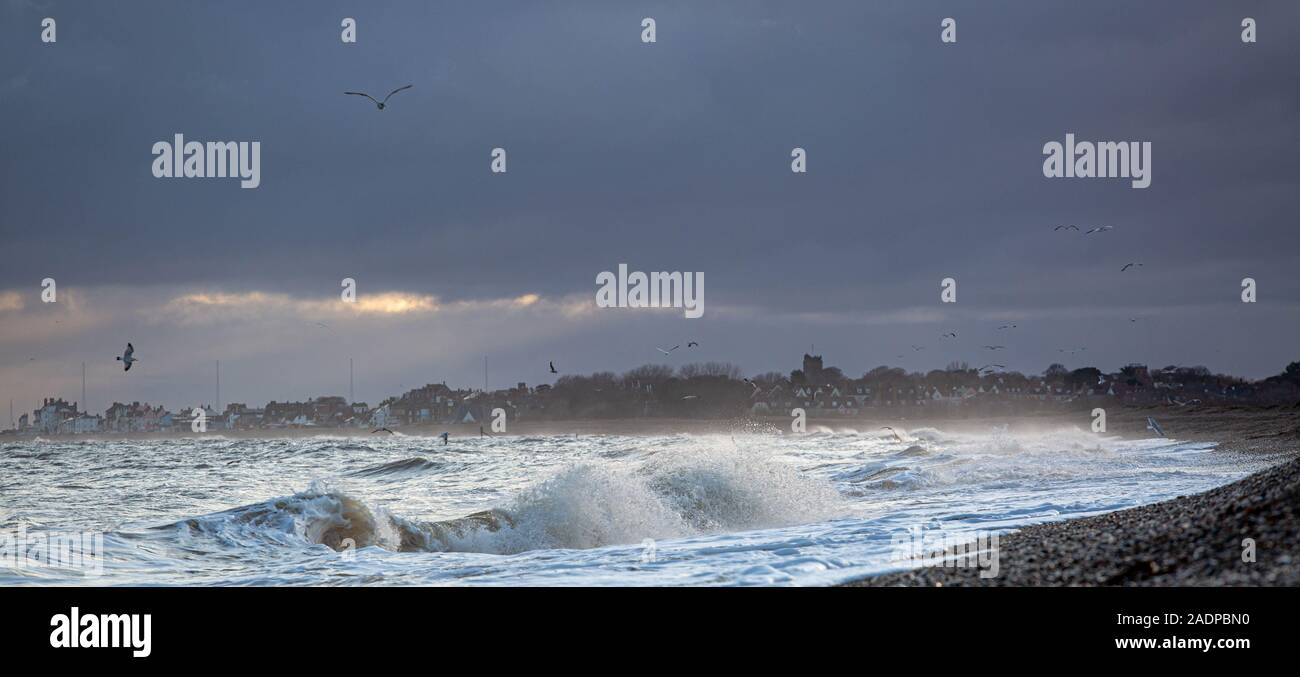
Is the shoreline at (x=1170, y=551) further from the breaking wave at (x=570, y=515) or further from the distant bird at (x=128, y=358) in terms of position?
the distant bird at (x=128, y=358)
